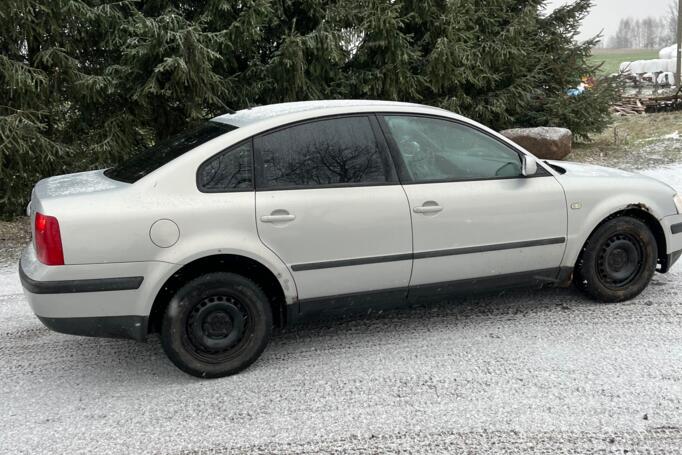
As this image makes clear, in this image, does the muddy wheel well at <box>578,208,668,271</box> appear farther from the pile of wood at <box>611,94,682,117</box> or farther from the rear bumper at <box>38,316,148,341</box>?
the pile of wood at <box>611,94,682,117</box>

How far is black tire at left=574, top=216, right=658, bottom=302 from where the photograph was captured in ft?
14.9

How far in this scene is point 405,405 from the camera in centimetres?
331

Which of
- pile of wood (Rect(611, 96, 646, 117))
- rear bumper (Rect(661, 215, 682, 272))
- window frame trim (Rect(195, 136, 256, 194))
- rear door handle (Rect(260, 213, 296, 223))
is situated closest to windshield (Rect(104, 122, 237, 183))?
window frame trim (Rect(195, 136, 256, 194))

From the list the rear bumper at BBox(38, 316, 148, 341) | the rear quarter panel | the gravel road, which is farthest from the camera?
the rear quarter panel

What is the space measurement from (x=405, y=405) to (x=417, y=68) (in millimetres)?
7939

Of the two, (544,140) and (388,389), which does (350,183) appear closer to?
(388,389)

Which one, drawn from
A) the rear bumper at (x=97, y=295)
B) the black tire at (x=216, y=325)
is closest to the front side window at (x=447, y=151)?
the black tire at (x=216, y=325)

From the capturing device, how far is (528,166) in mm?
4219

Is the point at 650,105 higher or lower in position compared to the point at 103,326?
higher

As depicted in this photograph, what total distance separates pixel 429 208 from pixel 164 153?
169 cm

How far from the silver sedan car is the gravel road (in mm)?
291

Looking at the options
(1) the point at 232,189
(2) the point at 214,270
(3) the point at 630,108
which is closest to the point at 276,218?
(1) the point at 232,189

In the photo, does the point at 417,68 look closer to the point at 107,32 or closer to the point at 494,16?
the point at 494,16

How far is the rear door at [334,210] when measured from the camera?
12.2 feet
